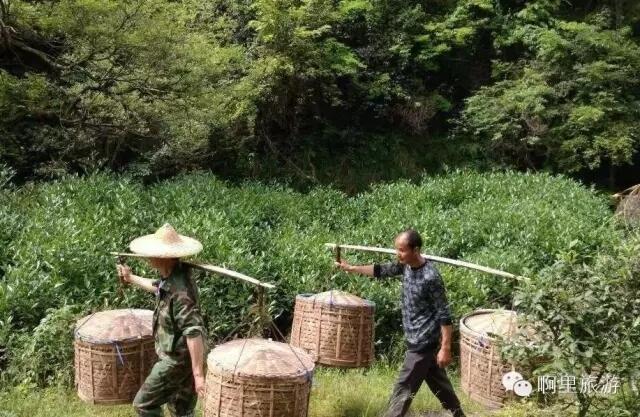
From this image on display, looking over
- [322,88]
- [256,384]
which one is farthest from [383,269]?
[322,88]

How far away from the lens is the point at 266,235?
31.7ft

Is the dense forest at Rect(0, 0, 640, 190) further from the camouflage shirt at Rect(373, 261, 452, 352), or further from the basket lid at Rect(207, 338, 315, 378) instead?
the basket lid at Rect(207, 338, 315, 378)

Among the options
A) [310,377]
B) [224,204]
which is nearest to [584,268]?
[310,377]

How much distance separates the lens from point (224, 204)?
1059 centimetres

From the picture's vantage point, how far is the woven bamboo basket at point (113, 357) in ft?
15.1

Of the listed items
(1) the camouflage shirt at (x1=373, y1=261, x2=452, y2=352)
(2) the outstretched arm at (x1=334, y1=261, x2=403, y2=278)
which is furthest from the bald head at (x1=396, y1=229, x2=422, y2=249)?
(2) the outstretched arm at (x1=334, y1=261, x2=403, y2=278)

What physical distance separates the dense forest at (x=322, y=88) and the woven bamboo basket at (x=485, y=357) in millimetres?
7237

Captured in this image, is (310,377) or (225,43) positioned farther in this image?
(225,43)

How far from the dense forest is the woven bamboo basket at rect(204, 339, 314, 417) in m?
7.36

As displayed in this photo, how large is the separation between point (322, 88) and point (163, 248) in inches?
521

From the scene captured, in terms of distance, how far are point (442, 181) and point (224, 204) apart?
5.27m

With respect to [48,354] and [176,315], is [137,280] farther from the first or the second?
[48,354]

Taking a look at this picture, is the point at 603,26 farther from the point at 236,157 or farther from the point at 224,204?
the point at 224,204

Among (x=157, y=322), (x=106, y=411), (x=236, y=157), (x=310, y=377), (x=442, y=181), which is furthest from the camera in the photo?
(x=236, y=157)
